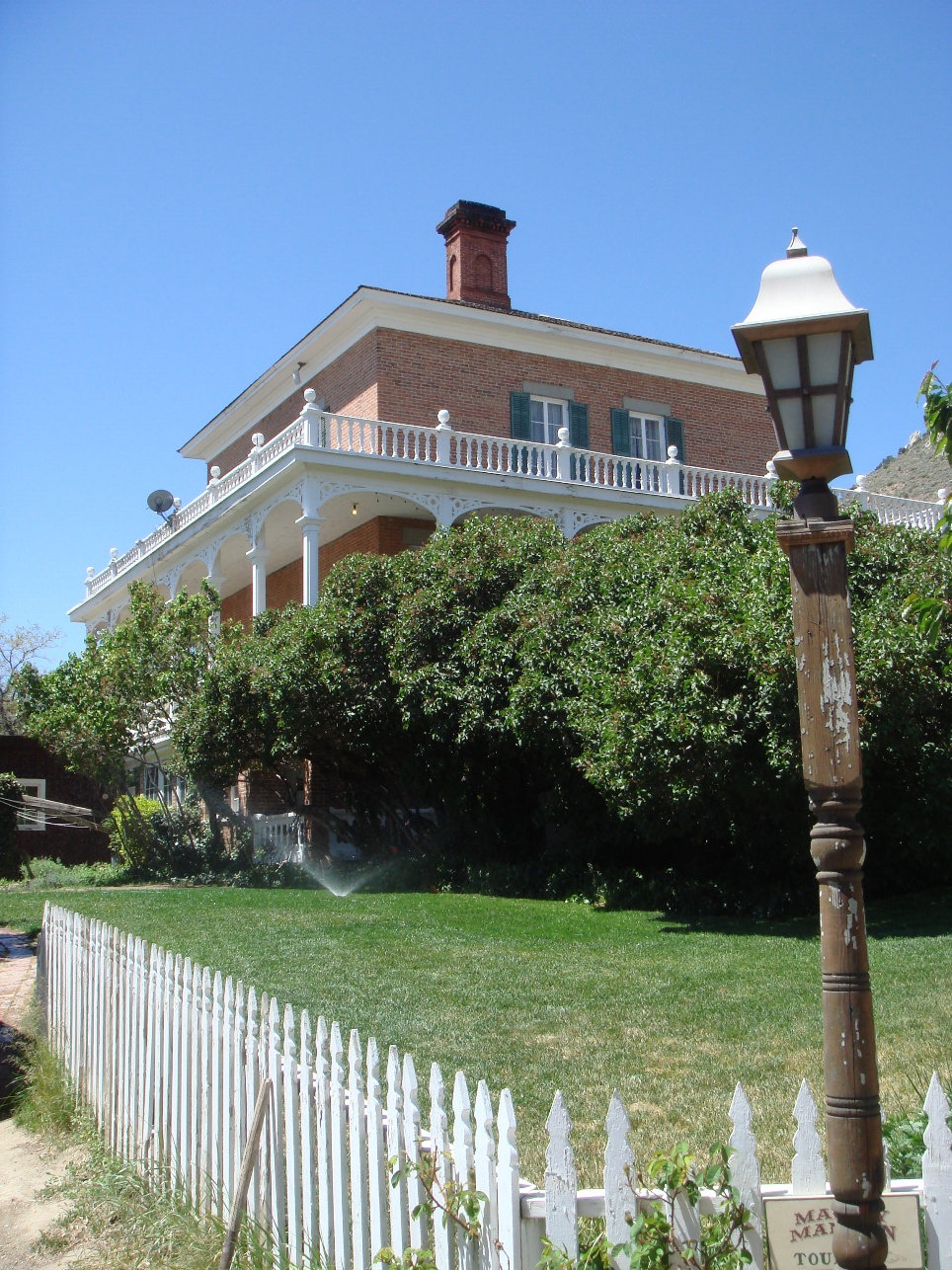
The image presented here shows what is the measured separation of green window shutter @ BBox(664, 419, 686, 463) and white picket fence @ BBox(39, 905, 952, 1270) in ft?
73.0

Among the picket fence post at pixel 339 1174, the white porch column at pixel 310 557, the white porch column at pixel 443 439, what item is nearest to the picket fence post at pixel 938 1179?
the picket fence post at pixel 339 1174

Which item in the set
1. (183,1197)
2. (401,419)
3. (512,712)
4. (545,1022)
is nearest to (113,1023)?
(183,1197)

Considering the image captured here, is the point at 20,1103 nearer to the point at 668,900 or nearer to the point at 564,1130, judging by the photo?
the point at 564,1130

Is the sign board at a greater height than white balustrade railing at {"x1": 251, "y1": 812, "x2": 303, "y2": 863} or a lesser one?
lesser

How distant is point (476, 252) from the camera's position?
27.7 m

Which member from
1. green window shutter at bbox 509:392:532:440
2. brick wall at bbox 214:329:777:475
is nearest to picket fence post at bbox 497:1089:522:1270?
brick wall at bbox 214:329:777:475

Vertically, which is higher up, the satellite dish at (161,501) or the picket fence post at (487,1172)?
the satellite dish at (161,501)

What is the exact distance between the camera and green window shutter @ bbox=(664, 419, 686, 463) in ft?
90.5

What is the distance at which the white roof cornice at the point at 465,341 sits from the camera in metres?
23.9

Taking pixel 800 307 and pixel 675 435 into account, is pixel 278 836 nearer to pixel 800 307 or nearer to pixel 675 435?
pixel 675 435

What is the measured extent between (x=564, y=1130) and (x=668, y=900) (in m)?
10.9

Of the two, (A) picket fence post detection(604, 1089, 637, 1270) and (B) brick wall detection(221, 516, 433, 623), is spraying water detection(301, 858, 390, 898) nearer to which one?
(B) brick wall detection(221, 516, 433, 623)

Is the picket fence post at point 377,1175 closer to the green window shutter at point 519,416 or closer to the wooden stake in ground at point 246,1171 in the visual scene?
the wooden stake in ground at point 246,1171

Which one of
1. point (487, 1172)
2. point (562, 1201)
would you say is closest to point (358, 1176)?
point (487, 1172)
